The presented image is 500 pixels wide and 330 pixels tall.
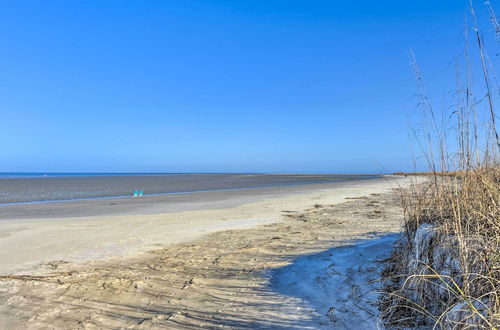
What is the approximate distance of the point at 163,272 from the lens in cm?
404

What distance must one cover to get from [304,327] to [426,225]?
1.40 meters

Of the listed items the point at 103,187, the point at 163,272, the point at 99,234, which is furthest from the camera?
the point at 103,187

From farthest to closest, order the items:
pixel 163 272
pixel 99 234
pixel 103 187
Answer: pixel 103 187 < pixel 99 234 < pixel 163 272

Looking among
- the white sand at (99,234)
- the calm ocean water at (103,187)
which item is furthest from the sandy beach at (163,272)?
the calm ocean water at (103,187)

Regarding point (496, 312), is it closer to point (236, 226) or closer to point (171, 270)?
point (171, 270)

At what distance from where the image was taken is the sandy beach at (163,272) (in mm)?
2777

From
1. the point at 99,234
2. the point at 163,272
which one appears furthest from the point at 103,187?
the point at 163,272

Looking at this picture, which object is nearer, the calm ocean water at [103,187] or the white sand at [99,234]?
the white sand at [99,234]

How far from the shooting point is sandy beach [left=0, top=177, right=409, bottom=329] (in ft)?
9.11

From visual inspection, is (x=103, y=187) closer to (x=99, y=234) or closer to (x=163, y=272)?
(x=99, y=234)

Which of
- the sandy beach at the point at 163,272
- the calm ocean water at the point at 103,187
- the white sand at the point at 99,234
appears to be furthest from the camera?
the calm ocean water at the point at 103,187

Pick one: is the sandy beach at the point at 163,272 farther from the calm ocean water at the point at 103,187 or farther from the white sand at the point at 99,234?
the calm ocean water at the point at 103,187

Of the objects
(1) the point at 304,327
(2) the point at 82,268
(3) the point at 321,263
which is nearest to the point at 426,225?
(1) the point at 304,327

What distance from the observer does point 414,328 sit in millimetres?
2273
